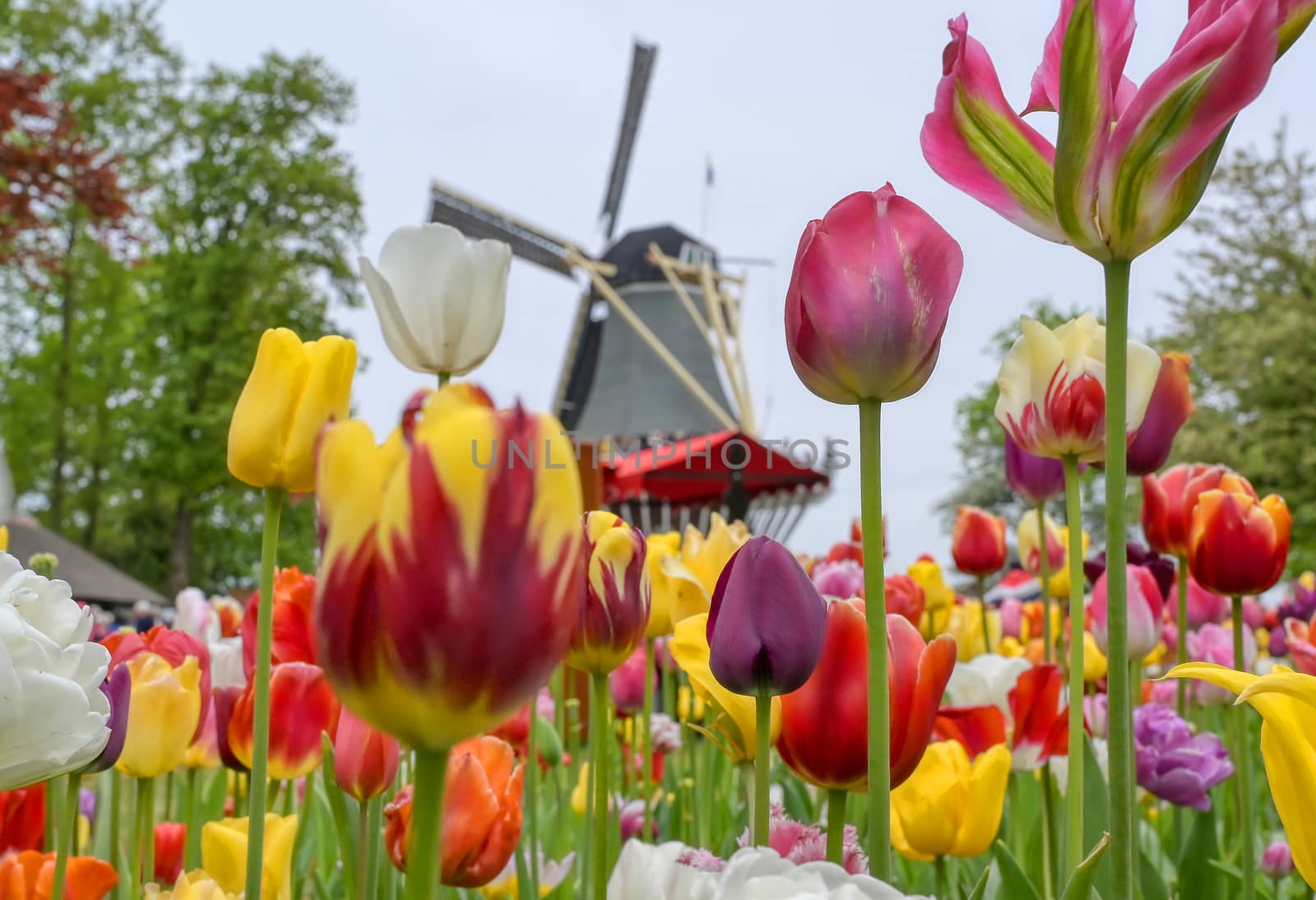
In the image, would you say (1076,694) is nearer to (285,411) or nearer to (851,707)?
(851,707)

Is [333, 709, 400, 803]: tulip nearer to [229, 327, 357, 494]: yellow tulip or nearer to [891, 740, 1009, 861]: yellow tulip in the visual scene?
[229, 327, 357, 494]: yellow tulip

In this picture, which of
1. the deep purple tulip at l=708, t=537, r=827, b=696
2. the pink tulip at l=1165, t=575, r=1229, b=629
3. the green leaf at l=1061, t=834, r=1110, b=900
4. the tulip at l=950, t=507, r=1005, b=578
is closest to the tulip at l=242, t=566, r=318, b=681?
the deep purple tulip at l=708, t=537, r=827, b=696

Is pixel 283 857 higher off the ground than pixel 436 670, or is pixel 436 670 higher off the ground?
pixel 436 670

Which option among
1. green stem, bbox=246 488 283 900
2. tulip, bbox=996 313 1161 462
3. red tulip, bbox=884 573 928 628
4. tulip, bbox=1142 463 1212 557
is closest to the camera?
green stem, bbox=246 488 283 900

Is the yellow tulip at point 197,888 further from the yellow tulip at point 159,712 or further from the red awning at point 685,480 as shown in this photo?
the red awning at point 685,480

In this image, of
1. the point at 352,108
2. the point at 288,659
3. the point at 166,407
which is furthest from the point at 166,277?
the point at 288,659

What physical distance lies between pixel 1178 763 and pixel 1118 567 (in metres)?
1.08

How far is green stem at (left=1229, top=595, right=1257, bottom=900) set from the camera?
3.81ft

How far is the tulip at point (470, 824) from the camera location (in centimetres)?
90

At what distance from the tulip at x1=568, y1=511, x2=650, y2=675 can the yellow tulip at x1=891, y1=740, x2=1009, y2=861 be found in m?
0.38

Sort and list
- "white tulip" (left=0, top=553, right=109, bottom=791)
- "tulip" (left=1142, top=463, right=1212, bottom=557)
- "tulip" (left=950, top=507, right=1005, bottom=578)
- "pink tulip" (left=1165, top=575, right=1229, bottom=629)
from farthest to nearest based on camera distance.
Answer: "pink tulip" (left=1165, top=575, right=1229, bottom=629) < "tulip" (left=950, top=507, right=1005, bottom=578) < "tulip" (left=1142, top=463, right=1212, bottom=557) < "white tulip" (left=0, top=553, right=109, bottom=791)

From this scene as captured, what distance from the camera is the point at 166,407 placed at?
1614 cm

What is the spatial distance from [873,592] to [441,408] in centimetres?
31

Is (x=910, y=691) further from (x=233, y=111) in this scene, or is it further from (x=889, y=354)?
(x=233, y=111)
